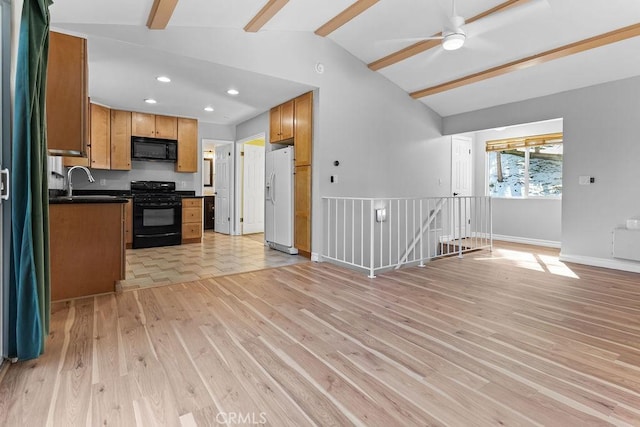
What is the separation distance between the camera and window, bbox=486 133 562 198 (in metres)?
6.54

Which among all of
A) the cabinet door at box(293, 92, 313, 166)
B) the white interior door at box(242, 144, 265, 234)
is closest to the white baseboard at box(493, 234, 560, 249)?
the cabinet door at box(293, 92, 313, 166)

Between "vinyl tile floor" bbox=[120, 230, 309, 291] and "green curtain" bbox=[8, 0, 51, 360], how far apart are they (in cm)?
146

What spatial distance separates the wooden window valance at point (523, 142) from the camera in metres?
6.40

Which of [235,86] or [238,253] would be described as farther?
[238,253]

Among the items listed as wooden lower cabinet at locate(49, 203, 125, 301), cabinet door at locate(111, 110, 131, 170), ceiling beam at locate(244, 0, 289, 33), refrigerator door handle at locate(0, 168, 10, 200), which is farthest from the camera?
cabinet door at locate(111, 110, 131, 170)

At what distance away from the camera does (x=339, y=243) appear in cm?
484

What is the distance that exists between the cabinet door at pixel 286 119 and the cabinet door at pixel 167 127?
2432mm

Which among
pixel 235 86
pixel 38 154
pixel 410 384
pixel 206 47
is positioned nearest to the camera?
pixel 410 384

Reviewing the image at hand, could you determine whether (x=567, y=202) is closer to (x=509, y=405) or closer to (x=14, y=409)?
(x=509, y=405)

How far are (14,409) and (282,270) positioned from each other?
9.13 ft

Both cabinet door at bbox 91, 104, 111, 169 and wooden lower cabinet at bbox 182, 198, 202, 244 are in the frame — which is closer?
cabinet door at bbox 91, 104, 111, 169

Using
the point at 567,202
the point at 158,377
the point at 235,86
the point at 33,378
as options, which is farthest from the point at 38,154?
the point at 567,202

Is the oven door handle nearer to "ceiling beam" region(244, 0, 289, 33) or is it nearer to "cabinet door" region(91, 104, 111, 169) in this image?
"cabinet door" region(91, 104, 111, 169)

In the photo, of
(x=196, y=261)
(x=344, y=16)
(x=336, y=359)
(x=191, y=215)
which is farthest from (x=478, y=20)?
(x=191, y=215)
